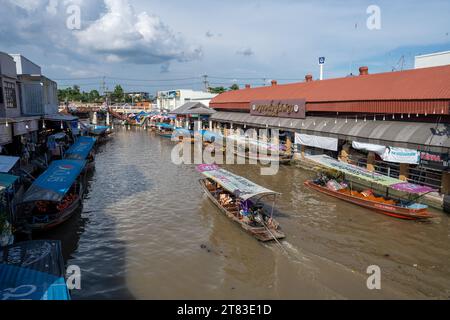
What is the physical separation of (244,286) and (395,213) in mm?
10500

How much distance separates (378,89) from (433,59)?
7742 millimetres

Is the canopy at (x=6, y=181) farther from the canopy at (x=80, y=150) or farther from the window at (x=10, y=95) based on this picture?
the canopy at (x=80, y=150)

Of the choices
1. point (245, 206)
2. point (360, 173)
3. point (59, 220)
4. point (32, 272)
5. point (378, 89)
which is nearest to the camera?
point (32, 272)

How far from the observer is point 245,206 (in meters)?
17.2

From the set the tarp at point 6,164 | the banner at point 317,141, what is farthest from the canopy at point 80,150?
the banner at point 317,141

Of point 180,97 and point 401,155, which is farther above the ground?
point 180,97

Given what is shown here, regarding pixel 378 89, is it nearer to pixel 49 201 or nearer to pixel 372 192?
pixel 372 192

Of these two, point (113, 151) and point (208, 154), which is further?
point (113, 151)

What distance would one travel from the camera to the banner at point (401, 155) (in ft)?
68.6

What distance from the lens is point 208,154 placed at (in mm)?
39812

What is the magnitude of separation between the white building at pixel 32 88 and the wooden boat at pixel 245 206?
2004 cm

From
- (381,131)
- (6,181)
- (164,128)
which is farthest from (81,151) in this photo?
(164,128)
